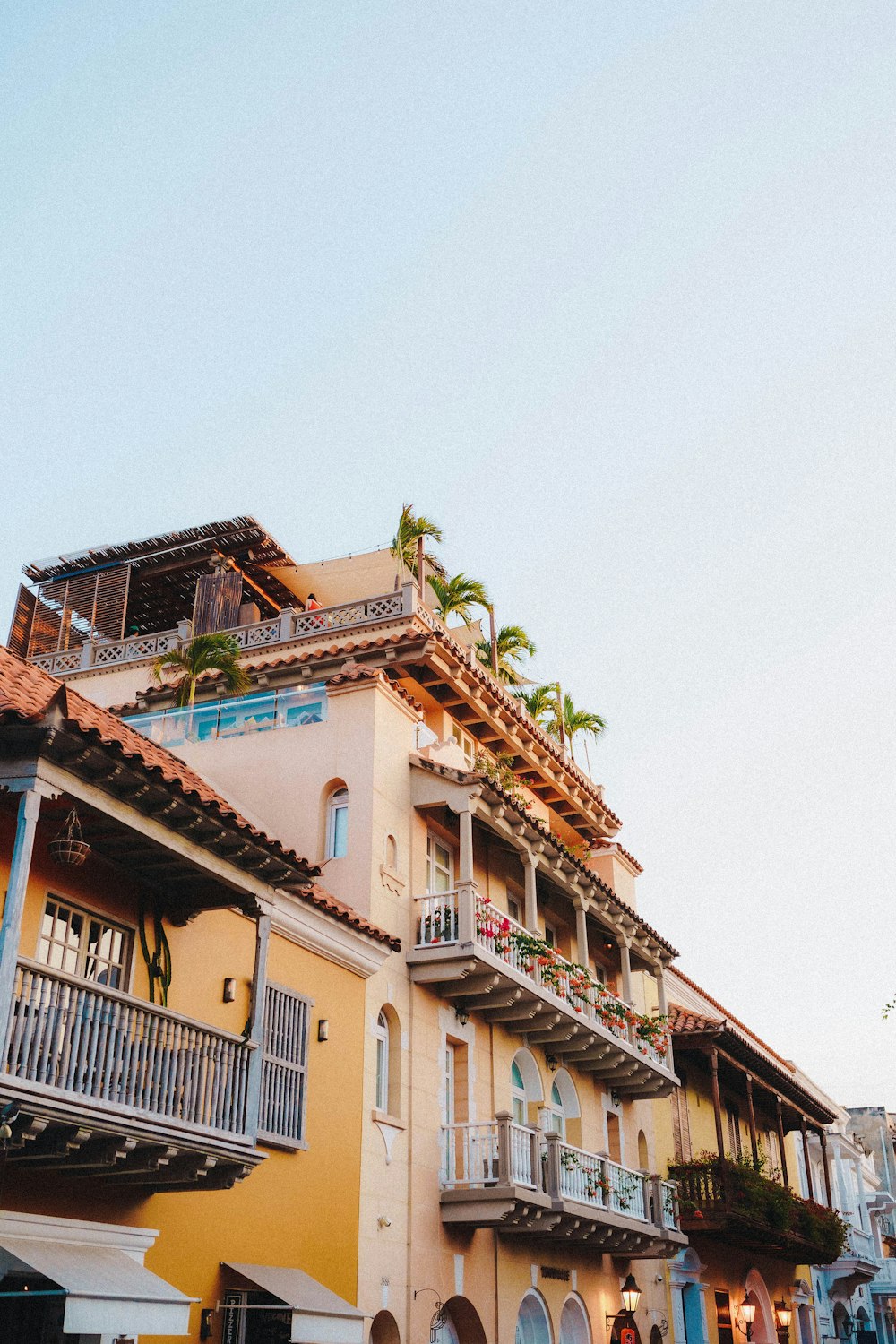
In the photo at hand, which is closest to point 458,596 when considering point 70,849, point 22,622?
point 22,622

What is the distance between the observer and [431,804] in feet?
62.4

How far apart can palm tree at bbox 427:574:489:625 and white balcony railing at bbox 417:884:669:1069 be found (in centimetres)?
881

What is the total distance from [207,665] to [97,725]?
10208 mm

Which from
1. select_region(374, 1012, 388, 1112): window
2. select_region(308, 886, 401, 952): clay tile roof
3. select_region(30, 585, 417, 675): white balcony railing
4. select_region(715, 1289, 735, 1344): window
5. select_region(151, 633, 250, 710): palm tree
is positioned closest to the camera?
select_region(308, 886, 401, 952): clay tile roof

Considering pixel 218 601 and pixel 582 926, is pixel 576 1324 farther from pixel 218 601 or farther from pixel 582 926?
pixel 218 601


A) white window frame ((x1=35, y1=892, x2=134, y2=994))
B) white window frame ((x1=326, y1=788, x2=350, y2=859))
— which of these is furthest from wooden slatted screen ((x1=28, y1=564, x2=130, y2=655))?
white window frame ((x1=35, y1=892, x2=134, y2=994))

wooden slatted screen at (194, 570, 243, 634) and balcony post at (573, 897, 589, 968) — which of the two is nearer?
balcony post at (573, 897, 589, 968)

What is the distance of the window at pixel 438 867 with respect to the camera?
19.5 meters

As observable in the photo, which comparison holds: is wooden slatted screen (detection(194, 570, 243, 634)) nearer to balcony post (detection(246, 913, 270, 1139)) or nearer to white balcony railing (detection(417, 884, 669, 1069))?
white balcony railing (detection(417, 884, 669, 1069))

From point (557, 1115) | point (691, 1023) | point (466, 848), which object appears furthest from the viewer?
point (691, 1023)

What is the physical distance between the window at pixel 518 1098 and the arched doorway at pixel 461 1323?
3.40 m

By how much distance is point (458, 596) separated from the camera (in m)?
27.6

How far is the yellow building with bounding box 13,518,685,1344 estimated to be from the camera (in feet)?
55.9

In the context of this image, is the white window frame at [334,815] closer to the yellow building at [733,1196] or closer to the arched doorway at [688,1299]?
the yellow building at [733,1196]
